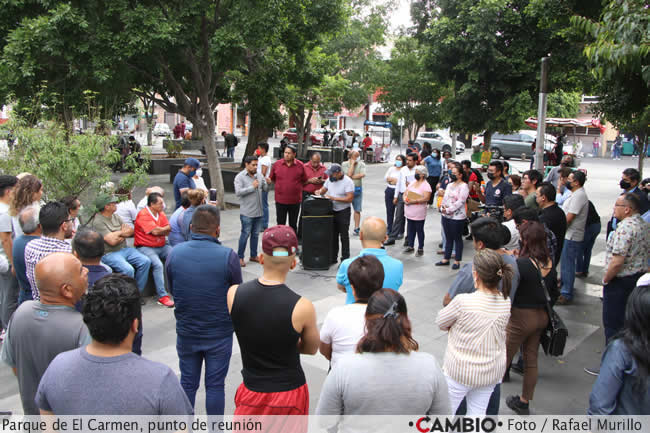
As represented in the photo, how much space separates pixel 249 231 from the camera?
869 cm

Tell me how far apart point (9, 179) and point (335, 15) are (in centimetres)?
983

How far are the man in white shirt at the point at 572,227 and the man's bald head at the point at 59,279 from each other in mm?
6496

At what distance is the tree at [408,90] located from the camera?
83.3 ft

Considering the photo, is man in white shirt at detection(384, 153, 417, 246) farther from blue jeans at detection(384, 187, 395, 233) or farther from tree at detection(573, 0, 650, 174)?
tree at detection(573, 0, 650, 174)

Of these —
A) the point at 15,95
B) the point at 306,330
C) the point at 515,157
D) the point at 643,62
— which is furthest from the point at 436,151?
the point at 515,157

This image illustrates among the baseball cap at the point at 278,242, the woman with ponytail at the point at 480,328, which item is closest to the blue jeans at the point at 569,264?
the woman with ponytail at the point at 480,328

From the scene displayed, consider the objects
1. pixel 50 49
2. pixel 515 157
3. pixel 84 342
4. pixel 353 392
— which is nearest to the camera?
pixel 353 392

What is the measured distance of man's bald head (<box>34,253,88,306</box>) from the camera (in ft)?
9.53

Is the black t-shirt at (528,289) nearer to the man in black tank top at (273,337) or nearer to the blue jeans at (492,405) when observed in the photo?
the blue jeans at (492,405)

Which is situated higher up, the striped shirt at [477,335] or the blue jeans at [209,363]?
the striped shirt at [477,335]

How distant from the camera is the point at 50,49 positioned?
33.9 ft

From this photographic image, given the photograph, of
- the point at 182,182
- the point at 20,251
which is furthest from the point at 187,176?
the point at 20,251

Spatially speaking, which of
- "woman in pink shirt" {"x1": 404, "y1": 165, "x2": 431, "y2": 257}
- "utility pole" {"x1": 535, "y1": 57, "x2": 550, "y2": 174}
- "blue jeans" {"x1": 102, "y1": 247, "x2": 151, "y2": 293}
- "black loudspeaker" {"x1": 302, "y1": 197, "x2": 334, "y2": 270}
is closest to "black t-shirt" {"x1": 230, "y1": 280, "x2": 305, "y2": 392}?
"blue jeans" {"x1": 102, "y1": 247, "x2": 151, "y2": 293}

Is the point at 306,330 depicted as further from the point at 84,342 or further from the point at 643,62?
the point at 643,62
